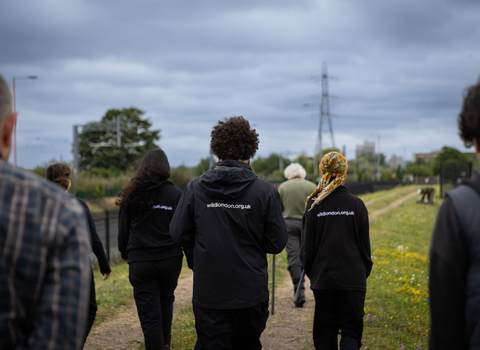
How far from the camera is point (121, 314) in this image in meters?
6.46

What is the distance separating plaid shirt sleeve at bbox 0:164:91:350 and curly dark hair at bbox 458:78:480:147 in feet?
4.72

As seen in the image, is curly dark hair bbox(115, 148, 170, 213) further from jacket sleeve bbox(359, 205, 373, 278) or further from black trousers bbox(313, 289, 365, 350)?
jacket sleeve bbox(359, 205, 373, 278)

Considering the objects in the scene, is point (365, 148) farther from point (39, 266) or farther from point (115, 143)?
point (39, 266)

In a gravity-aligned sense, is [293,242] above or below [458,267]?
below

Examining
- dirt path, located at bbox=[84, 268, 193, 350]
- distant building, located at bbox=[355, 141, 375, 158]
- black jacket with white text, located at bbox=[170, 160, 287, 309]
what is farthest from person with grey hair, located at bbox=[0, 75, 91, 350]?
distant building, located at bbox=[355, 141, 375, 158]

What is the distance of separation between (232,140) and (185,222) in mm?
695

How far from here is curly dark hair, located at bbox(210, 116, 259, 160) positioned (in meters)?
3.37

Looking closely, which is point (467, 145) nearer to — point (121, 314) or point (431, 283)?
point (431, 283)

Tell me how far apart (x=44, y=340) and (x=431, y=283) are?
1.34 m

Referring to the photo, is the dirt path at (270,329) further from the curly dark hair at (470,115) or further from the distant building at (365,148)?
the distant building at (365,148)

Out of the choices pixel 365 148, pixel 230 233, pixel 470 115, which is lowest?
pixel 230 233

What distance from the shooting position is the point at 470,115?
168cm

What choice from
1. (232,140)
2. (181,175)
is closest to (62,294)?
(232,140)

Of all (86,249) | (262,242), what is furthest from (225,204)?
(86,249)
